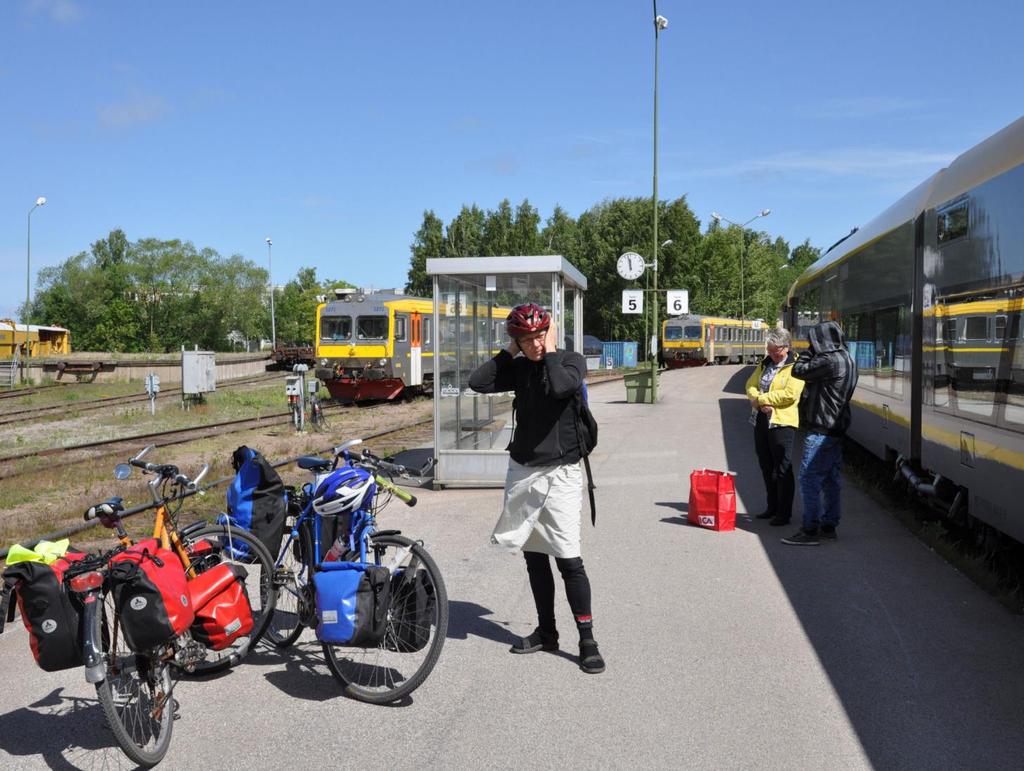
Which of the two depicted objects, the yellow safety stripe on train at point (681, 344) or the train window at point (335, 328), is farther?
the yellow safety stripe on train at point (681, 344)

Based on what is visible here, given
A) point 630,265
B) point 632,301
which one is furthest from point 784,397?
point 632,301

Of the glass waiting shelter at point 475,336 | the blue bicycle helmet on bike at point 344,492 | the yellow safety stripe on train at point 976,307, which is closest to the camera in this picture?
the blue bicycle helmet on bike at point 344,492

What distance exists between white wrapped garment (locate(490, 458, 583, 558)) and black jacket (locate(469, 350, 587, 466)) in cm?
8

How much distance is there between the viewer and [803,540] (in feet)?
25.5

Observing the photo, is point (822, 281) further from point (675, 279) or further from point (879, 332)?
point (675, 279)

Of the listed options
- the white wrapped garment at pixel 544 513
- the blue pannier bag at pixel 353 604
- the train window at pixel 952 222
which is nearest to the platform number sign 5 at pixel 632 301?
the train window at pixel 952 222

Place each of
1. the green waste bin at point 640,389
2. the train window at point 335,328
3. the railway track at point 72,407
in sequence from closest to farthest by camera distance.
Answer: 1. the railway track at point 72,407
2. the green waste bin at point 640,389
3. the train window at point 335,328

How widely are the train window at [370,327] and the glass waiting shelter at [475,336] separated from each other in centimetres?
1282

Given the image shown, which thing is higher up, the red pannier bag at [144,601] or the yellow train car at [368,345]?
the yellow train car at [368,345]

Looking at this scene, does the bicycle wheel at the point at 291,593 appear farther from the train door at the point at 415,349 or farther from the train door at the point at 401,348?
the train door at the point at 415,349

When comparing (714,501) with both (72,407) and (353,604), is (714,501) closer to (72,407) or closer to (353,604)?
(353,604)

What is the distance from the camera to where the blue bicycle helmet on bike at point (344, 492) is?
4.57 meters

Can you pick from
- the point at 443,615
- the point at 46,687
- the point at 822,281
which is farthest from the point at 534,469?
the point at 822,281

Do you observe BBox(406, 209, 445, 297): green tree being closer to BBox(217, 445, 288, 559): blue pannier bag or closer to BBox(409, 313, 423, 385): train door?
BBox(409, 313, 423, 385): train door
